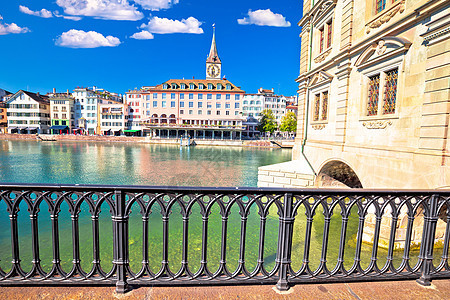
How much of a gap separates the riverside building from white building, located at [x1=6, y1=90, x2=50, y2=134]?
124 ft

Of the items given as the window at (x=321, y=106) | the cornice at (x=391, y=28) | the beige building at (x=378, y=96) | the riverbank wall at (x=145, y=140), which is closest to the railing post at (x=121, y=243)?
the beige building at (x=378, y=96)

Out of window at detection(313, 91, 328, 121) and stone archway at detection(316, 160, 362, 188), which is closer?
stone archway at detection(316, 160, 362, 188)

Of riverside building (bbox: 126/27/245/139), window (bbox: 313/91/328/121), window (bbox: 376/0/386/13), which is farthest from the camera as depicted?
riverside building (bbox: 126/27/245/139)

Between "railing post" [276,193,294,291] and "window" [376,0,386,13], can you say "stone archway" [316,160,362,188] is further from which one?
"railing post" [276,193,294,291]

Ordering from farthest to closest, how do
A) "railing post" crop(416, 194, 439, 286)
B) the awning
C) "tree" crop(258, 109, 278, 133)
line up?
"tree" crop(258, 109, 278, 133) → the awning → "railing post" crop(416, 194, 439, 286)

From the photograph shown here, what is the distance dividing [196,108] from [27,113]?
190 feet

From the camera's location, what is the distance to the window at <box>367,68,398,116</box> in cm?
821

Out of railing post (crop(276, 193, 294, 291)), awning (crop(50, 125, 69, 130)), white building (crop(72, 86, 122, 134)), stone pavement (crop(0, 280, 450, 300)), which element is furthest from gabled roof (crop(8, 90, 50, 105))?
railing post (crop(276, 193, 294, 291))

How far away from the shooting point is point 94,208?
8.52 ft

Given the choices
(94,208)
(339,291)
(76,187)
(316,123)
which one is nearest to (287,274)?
(339,291)

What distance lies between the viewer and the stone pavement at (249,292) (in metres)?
2.56

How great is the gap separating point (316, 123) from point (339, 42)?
4.56 m

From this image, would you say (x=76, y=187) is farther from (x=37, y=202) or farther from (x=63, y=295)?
(x=63, y=295)

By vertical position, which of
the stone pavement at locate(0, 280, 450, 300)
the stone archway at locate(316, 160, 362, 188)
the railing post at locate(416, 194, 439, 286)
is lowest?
the stone archway at locate(316, 160, 362, 188)
